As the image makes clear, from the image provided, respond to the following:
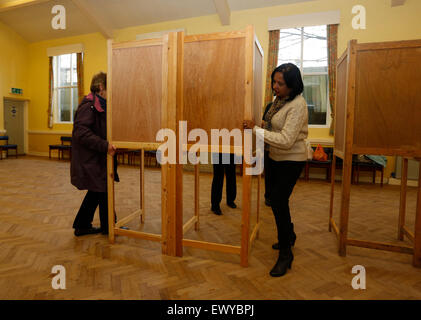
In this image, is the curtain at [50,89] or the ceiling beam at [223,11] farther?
the curtain at [50,89]

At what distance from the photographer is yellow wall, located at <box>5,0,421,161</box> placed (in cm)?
603

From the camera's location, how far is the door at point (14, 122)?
10.4 metres

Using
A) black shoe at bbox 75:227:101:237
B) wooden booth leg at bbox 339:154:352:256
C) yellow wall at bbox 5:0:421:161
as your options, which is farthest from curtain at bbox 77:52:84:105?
wooden booth leg at bbox 339:154:352:256

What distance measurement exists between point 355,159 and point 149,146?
5.15 m

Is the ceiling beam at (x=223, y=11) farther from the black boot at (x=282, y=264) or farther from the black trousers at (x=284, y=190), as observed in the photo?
the black boot at (x=282, y=264)

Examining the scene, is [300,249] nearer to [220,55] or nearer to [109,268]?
[109,268]

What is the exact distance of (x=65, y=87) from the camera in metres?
10.2

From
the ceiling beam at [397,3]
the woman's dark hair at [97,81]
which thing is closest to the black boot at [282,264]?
the woman's dark hair at [97,81]

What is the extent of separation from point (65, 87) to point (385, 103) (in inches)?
415

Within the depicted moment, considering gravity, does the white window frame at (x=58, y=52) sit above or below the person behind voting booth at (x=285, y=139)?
above

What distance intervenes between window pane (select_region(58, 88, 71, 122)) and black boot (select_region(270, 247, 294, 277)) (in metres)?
10.1

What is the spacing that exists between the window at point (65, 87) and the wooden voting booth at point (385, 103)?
982cm
